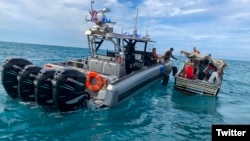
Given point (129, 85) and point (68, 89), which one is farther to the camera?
point (129, 85)

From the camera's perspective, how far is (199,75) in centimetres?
1576

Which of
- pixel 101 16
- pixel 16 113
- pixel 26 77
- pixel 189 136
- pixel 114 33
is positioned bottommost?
pixel 189 136

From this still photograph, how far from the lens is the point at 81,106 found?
7766 mm

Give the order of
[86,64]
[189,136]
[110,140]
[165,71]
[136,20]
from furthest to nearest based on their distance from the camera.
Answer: [165,71], [136,20], [86,64], [189,136], [110,140]

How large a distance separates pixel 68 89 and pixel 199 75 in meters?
10.7

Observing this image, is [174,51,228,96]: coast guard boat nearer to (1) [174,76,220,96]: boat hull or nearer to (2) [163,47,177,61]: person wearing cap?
(1) [174,76,220,96]: boat hull

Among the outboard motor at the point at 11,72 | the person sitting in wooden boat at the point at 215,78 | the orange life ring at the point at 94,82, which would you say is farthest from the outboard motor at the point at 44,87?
the person sitting in wooden boat at the point at 215,78

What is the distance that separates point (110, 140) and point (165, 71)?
29.6 ft

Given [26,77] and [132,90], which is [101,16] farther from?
[26,77]

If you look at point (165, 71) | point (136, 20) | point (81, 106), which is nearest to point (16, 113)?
point (81, 106)

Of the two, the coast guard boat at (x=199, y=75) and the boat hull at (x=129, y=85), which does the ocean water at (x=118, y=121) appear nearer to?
the boat hull at (x=129, y=85)

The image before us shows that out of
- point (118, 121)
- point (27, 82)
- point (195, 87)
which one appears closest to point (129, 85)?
point (118, 121)

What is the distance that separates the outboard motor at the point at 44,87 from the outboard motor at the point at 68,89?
37 centimetres

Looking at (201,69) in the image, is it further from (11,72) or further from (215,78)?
(11,72)
